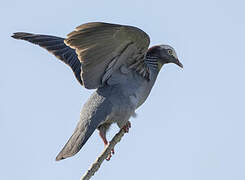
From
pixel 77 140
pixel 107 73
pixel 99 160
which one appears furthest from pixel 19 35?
pixel 99 160

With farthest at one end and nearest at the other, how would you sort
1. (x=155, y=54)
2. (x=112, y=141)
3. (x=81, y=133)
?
(x=155, y=54), (x=81, y=133), (x=112, y=141)

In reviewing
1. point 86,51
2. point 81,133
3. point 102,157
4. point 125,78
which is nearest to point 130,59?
point 125,78

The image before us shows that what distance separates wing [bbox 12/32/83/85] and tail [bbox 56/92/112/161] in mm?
973

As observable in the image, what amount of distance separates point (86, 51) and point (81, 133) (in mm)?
1150

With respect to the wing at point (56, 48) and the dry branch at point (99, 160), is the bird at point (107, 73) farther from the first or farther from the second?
the dry branch at point (99, 160)

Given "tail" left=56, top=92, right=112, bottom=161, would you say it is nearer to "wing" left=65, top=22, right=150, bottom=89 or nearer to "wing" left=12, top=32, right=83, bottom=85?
"wing" left=65, top=22, right=150, bottom=89

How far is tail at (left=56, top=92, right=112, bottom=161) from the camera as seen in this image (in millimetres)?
7227

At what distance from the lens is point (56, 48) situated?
9180 mm

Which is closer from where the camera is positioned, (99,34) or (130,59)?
(99,34)

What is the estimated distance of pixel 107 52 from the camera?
8133 mm

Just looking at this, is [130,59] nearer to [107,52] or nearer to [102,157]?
[107,52]

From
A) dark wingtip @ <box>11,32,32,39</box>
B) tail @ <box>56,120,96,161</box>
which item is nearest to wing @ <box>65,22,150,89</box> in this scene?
tail @ <box>56,120,96,161</box>

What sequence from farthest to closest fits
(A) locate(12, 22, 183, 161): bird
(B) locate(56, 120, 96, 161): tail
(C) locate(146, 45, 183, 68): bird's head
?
(C) locate(146, 45, 183, 68): bird's head, (A) locate(12, 22, 183, 161): bird, (B) locate(56, 120, 96, 161): tail

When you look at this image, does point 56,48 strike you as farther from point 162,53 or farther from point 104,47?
point 162,53
